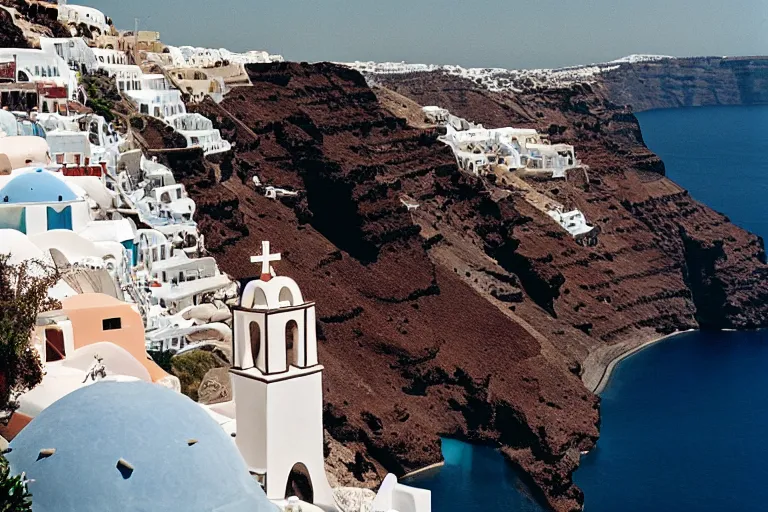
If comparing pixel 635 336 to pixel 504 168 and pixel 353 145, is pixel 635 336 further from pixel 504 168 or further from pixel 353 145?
pixel 353 145

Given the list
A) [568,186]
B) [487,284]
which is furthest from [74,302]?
[568,186]

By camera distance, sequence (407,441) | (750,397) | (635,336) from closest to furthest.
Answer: (407,441), (750,397), (635,336)

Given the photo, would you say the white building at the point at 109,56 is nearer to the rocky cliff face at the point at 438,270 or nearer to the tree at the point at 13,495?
the rocky cliff face at the point at 438,270

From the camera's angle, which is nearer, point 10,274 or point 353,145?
point 10,274

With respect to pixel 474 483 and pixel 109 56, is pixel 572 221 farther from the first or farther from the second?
pixel 474 483

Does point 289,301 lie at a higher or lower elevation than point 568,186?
higher

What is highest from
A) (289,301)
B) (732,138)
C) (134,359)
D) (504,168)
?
(289,301)

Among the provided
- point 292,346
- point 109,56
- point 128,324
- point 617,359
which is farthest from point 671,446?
point 292,346

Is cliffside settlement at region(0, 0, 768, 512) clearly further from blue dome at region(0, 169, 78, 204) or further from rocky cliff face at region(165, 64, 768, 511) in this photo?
rocky cliff face at region(165, 64, 768, 511)
